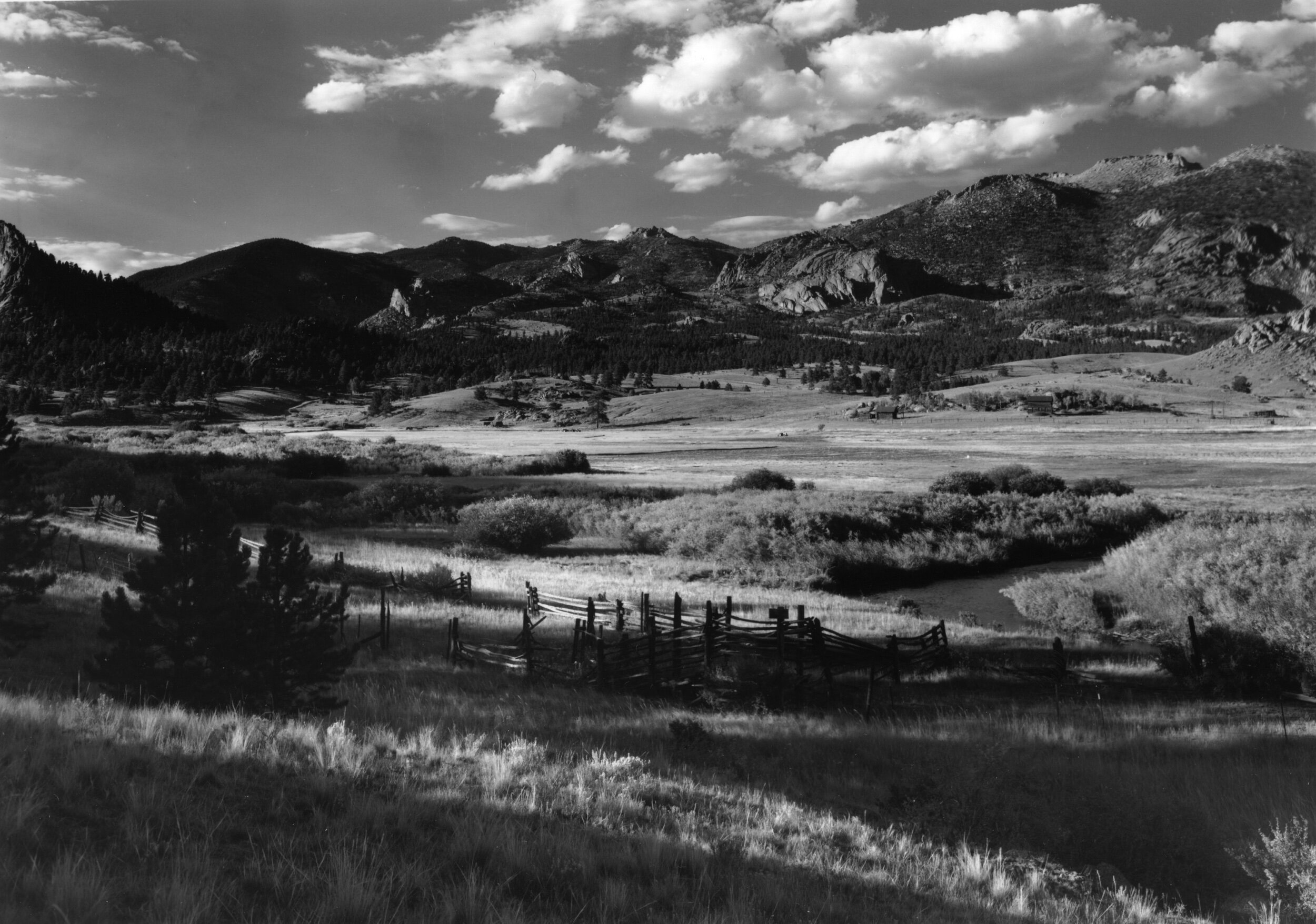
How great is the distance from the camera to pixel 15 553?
47.9ft

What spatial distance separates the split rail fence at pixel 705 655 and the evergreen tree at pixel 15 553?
7.12 metres

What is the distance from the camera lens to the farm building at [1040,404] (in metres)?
99.8

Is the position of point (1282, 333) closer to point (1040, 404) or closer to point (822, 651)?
point (1040, 404)

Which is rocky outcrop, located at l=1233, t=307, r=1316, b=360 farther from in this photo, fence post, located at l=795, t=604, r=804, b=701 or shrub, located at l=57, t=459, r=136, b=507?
shrub, located at l=57, t=459, r=136, b=507

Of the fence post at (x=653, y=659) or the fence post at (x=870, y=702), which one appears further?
the fence post at (x=653, y=659)

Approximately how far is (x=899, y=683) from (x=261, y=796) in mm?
12086

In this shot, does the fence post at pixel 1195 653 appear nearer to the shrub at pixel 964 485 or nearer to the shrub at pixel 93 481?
the shrub at pixel 964 485

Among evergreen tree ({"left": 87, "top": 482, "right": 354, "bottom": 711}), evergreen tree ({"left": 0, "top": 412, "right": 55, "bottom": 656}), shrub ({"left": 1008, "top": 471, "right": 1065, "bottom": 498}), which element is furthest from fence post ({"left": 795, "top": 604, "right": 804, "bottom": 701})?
shrub ({"left": 1008, "top": 471, "right": 1065, "bottom": 498})

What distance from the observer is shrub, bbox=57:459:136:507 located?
38031 millimetres

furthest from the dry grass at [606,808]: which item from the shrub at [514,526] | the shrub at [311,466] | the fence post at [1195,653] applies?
the shrub at [311,466]

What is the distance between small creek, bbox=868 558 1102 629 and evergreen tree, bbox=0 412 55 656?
795 inches

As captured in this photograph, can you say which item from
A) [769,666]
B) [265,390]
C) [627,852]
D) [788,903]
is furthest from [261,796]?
[265,390]

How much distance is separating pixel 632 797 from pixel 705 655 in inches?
295

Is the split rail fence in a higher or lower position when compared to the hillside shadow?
lower
